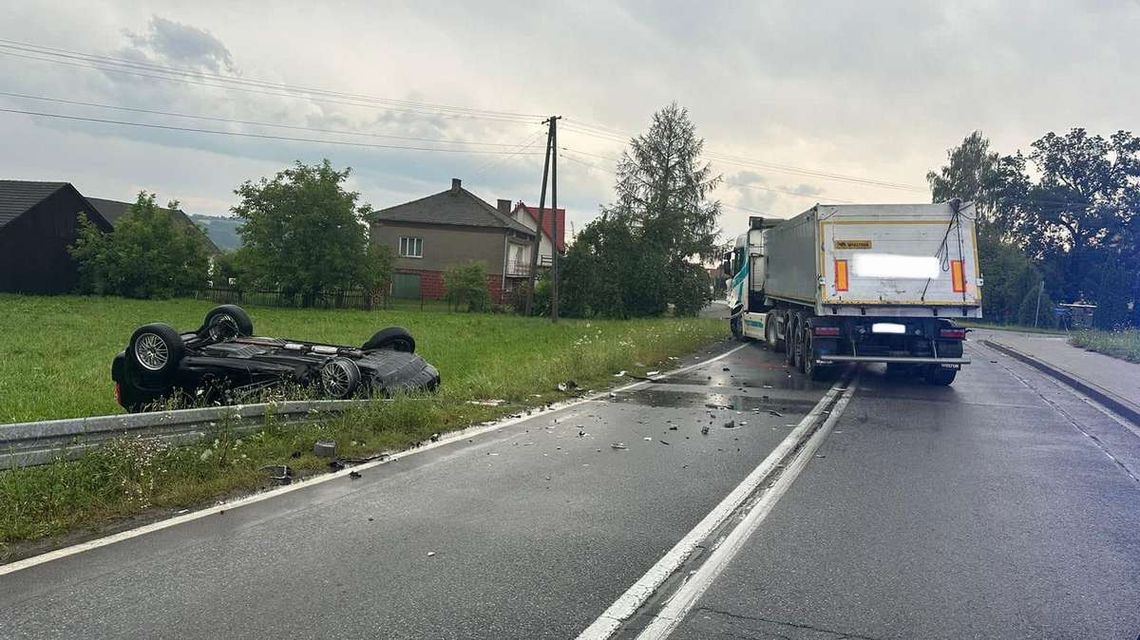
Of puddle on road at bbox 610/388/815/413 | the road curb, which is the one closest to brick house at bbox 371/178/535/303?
the road curb

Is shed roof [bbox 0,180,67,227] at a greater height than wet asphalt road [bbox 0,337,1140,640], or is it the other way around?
shed roof [bbox 0,180,67,227]

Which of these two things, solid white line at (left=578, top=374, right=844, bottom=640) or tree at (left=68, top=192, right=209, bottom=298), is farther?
tree at (left=68, top=192, right=209, bottom=298)

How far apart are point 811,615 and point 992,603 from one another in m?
1.02

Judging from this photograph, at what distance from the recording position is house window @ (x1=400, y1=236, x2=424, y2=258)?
55.2m

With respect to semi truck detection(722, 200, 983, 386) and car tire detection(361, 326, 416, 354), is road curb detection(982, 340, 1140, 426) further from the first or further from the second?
car tire detection(361, 326, 416, 354)

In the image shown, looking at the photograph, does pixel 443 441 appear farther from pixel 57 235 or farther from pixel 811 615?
pixel 57 235

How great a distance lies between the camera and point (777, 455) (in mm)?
7863

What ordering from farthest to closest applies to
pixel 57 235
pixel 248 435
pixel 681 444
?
pixel 57 235 < pixel 681 444 < pixel 248 435

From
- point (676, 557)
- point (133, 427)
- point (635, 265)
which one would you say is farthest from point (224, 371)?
point (635, 265)

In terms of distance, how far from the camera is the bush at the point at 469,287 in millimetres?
46469

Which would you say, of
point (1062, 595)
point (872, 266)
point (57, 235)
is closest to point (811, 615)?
point (1062, 595)

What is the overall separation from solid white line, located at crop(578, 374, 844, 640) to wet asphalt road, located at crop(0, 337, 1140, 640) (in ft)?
0.25

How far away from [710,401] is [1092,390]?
23.4ft

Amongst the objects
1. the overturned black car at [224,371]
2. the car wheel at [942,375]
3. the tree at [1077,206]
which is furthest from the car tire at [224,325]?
the tree at [1077,206]
